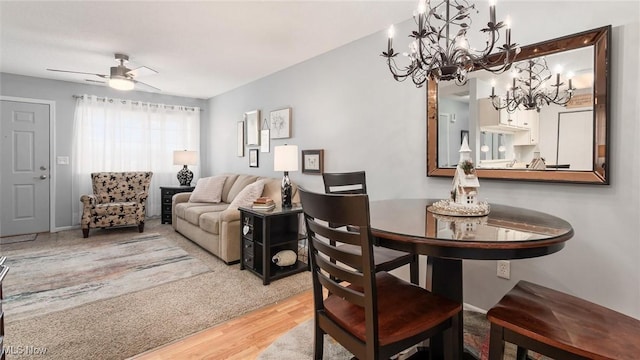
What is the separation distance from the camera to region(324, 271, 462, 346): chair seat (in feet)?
3.75

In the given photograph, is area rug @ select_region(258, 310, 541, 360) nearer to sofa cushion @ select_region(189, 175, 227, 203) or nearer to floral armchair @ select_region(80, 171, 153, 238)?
sofa cushion @ select_region(189, 175, 227, 203)

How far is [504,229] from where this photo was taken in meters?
1.27

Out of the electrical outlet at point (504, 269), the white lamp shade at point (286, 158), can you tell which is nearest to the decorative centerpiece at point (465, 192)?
the electrical outlet at point (504, 269)

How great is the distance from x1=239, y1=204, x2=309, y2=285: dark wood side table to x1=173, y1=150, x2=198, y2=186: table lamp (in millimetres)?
2842

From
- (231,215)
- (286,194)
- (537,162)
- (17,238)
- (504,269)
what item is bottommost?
(17,238)

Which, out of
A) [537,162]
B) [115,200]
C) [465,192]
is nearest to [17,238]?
[115,200]

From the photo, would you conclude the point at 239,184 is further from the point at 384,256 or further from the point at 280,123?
the point at 384,256

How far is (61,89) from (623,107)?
6679 millimetres

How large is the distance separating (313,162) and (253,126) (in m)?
1.57

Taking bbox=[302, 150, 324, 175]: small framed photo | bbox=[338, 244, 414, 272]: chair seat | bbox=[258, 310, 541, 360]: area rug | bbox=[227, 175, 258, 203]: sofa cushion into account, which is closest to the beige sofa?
bbox=[227, 175, 258, 203]: sofa cushion

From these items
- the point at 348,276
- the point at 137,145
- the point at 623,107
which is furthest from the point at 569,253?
the point at 137,145

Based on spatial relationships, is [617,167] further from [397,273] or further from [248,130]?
[248,130]

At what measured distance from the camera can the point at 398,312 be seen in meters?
1.24

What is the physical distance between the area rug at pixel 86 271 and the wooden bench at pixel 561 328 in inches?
107
